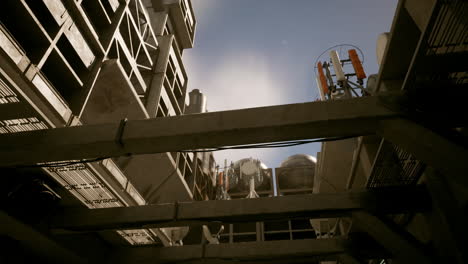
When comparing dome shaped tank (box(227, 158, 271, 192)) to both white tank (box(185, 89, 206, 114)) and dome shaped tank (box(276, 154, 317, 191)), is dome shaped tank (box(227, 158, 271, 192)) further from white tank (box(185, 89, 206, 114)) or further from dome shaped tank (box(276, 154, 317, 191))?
white tank (box(185, 89, 206, 114))

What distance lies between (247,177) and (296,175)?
11.1ft

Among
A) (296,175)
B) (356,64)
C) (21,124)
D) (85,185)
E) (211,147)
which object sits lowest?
(211,147)

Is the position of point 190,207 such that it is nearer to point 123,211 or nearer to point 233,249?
point 123,211

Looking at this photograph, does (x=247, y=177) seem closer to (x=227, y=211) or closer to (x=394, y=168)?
(x=227, y=211)

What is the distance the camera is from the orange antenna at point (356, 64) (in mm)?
11414

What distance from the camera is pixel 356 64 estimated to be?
38.7 ft

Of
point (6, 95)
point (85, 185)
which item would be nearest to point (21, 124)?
point (6, 95)

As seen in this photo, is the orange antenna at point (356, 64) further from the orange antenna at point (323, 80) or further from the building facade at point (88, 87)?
the building facade at point (88, 87)

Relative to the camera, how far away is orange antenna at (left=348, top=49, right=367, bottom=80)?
11.4 m

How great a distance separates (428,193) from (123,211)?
6401 millimetres

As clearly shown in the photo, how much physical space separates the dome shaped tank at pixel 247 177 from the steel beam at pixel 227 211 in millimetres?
13769

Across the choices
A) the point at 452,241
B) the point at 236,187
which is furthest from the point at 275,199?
the point at 236,187

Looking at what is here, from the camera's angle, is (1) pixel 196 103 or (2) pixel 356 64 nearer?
(2) pixel 356 64

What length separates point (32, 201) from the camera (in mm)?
5820
